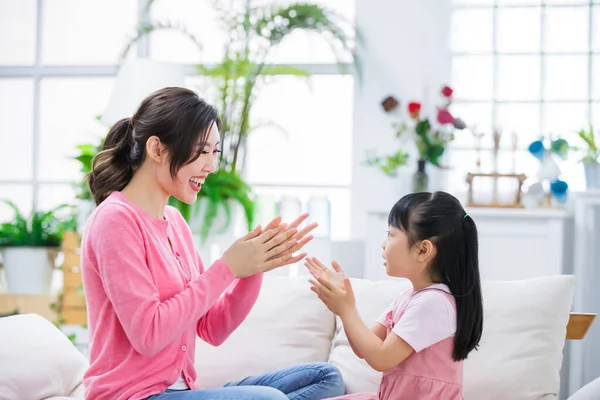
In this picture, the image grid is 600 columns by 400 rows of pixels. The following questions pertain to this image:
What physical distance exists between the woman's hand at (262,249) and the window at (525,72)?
2430 millimetres

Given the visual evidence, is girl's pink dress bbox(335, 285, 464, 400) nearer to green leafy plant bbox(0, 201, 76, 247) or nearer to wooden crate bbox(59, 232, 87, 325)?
wooden crate bbox(59, 232, 87, 325)

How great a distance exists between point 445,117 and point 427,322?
7.36 feet

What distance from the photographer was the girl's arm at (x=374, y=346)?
6.04 ft

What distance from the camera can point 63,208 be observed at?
4.39 meters

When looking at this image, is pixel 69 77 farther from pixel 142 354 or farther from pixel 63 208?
pixel 142 354

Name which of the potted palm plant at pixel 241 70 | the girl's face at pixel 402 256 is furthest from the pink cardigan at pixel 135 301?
the potted palm plant at pixel 241 70

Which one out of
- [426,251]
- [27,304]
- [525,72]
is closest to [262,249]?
[426,251]

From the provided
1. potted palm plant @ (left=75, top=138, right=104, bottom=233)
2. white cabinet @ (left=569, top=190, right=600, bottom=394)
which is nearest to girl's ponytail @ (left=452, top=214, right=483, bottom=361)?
white cabinet @ (left=569, top=190, right=600, bottom=394)

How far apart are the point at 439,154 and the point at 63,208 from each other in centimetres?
210

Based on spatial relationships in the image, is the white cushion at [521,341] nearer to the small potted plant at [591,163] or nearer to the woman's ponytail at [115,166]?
the woman's ponytail at [115,166]

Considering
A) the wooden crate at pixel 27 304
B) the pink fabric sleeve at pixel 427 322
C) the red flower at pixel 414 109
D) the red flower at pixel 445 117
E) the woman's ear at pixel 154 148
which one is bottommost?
the wooden crate at pixel 27 304

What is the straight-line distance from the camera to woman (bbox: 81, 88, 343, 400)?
1737 mm

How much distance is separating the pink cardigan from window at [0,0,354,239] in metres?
2.43

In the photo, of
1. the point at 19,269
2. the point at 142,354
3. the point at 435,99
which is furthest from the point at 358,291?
the point at 19,269
